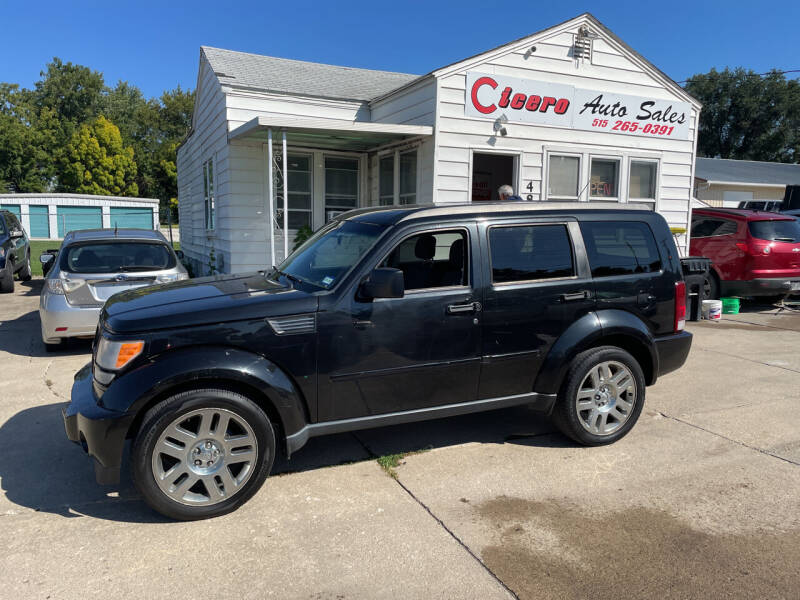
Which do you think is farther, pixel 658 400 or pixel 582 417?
pixel 658 400

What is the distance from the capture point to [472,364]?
4098 millimetres

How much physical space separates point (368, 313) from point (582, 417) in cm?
194

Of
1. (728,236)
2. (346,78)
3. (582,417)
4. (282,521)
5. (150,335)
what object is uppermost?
(346,78)

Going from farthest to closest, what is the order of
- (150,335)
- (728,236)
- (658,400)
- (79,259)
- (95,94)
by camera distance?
(95,94) < (728,236) < (79,259) < (658,400) < (150,335)

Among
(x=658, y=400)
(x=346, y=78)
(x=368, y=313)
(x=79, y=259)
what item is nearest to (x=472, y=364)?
(x=368, y=313)

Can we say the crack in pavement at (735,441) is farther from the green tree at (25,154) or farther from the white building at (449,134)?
the green tree at (25,154)

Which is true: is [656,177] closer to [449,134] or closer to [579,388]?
[449,134]

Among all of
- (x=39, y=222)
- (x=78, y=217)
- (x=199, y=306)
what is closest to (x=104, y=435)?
(x=199, y=306)

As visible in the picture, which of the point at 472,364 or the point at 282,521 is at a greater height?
the point at 472,364

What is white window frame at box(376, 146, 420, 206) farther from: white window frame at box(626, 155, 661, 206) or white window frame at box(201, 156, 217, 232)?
white window frame at box(626, 155, 661, 206)

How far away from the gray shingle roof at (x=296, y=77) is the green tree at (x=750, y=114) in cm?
5194

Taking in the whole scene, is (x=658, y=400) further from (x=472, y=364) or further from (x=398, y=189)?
(x=398, y=189)

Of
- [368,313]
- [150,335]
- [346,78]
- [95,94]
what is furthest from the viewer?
[95,94]

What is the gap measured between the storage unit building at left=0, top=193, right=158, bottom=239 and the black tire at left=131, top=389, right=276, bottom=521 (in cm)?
3640
